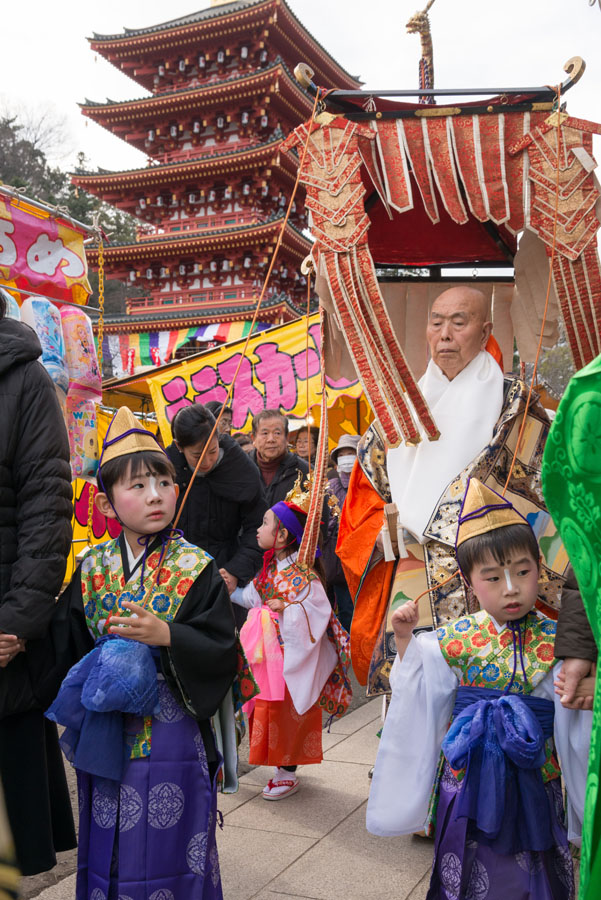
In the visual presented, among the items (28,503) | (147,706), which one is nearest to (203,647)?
(147,706)

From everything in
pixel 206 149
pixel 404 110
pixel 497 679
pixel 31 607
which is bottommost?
pixel 497 679

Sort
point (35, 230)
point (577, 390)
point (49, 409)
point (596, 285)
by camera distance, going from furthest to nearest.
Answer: point (35, 230)
point (596, 285)
point (49, 409)
point (577, 390)

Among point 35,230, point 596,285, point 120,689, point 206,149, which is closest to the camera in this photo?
point 120,689

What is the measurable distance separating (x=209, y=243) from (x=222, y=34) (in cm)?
522

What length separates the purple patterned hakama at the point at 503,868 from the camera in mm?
1990

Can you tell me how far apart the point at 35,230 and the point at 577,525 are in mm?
4516

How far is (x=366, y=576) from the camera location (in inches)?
121

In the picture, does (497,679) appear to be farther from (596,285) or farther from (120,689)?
(596,285)

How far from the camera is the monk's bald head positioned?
2.99 meters

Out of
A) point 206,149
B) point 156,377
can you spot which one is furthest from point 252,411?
point 206,149

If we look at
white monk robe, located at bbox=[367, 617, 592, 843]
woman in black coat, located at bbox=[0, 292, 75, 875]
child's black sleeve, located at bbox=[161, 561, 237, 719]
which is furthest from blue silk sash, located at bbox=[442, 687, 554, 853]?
woman in black coat, located at bbox=[0, 292, 75, 875]

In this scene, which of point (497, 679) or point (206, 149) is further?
point (206, 149)

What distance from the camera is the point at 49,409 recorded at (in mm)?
2289

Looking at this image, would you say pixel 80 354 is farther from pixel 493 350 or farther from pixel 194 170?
pixel 194 170
